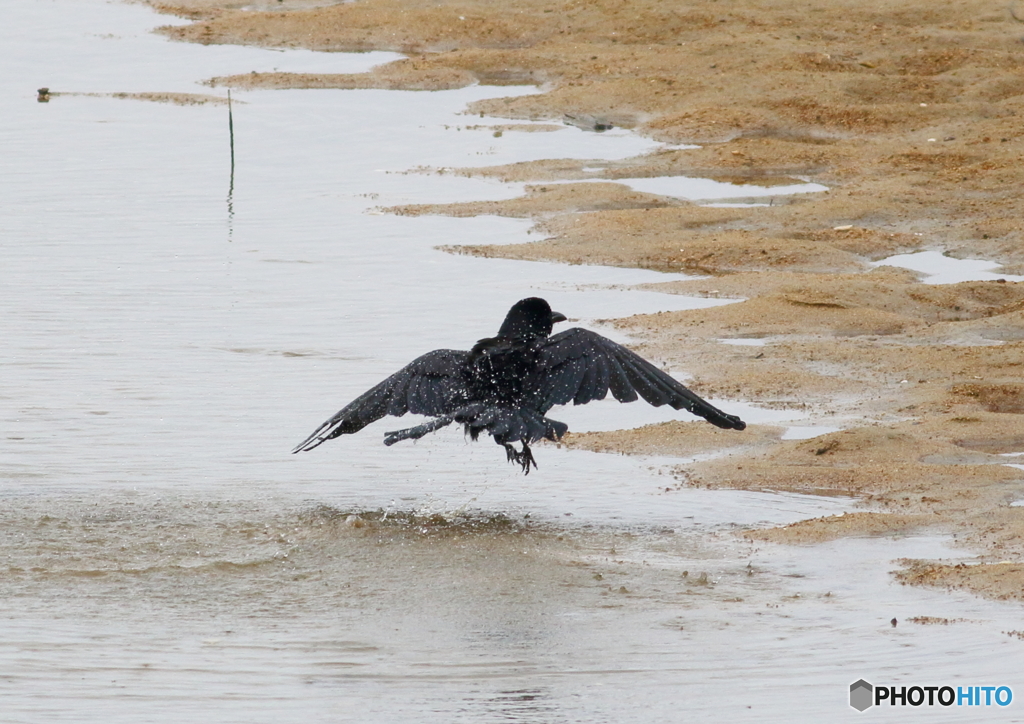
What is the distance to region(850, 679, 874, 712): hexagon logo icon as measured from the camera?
446 cm

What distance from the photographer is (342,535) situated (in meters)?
6.07

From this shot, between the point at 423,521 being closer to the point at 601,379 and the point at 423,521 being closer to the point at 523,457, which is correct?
the point at 523,457

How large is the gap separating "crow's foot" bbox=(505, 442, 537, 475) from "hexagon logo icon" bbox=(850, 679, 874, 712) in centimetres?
208

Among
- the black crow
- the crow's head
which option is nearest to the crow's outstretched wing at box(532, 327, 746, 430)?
the black crow

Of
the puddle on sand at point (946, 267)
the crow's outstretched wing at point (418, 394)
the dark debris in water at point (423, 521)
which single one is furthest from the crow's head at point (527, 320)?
the puddle on sand at point (946, 267)

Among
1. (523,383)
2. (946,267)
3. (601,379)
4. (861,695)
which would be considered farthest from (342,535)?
(946,267)

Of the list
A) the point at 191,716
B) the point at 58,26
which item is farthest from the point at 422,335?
the point at 58,26

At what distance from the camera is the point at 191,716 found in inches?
173

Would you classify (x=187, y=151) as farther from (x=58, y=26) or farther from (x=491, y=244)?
(x=58, y=26)

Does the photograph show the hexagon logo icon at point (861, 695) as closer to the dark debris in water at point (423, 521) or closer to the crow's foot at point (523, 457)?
the dark debris in water at point (423, 521)

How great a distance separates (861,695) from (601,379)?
208 cm

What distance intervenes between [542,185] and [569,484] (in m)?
6.62

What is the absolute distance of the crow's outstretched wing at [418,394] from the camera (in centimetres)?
628

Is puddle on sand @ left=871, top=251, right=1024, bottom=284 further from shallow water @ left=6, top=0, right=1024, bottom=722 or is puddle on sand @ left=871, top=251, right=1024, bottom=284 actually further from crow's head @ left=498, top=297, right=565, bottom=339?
crow's head @ left=498, top=297, right=565, bottom=339
